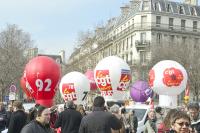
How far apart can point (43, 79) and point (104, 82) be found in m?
8.17

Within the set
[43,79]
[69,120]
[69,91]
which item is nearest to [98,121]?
[69,120]

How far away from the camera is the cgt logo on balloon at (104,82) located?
24266 millimetres

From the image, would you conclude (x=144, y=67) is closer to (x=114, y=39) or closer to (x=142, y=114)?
(x=114, y=39)

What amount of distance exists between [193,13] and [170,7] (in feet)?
15.5

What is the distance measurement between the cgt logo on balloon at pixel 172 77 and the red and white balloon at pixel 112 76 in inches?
75.5

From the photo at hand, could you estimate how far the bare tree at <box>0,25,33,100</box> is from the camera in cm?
5606

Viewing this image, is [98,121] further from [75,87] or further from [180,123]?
[75,87]

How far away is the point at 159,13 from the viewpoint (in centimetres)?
7756

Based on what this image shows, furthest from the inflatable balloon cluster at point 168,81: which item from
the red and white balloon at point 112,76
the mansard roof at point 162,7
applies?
the mansard roof at point 162,7

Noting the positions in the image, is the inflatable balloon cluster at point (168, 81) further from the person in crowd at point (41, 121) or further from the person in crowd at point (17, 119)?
the person in crowd at point (41, 121)

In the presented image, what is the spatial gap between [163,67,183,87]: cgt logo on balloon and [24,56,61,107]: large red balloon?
9225 millimetres

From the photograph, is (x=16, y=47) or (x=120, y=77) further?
(x=16, y=47)

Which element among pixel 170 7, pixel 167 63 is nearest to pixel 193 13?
pixel 170 7

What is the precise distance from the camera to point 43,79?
1653 centimetres
